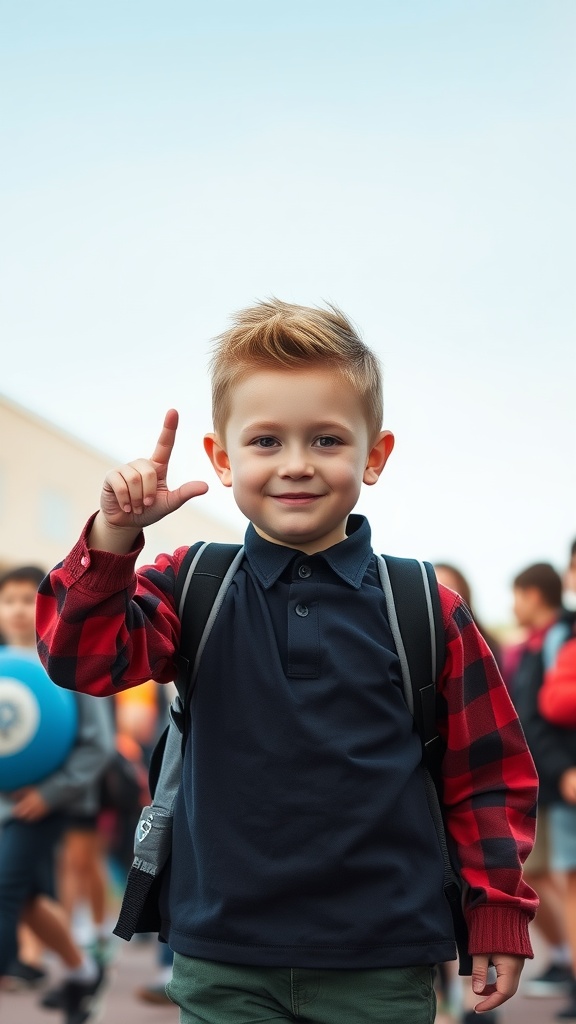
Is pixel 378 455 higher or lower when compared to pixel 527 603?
lower

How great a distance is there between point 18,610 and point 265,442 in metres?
3.67

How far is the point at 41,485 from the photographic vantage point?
82.2 feet

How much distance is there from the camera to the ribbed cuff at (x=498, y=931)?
233 centimetres

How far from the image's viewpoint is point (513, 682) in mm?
6512

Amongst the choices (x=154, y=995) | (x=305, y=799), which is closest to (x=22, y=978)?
(x=154, y=995)

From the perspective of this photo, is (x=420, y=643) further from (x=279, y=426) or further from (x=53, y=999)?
(x=53, y=999)

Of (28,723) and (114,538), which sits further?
(28,723)

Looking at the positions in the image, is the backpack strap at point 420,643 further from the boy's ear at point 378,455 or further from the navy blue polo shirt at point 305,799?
the boy's ear at point 378,455

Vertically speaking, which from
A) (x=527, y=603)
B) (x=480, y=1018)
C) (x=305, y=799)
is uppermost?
(x=527, y=603)

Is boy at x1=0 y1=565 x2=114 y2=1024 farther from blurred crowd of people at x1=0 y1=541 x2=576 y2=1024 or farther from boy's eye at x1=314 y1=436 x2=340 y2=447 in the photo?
boy's eye at x1=314 y1=436 x2=340 y2=447

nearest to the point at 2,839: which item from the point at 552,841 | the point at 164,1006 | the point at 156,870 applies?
the point at 164,1006

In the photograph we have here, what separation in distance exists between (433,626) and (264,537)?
1.18 feet

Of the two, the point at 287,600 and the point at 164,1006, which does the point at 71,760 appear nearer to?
the point at 164,1006

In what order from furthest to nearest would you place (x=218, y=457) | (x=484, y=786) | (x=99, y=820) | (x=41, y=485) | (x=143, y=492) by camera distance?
(x=41, y=485)
(x=99, y=820)
(x=218, y=457)
(x=484, y=786)
(x=143, y=492)
